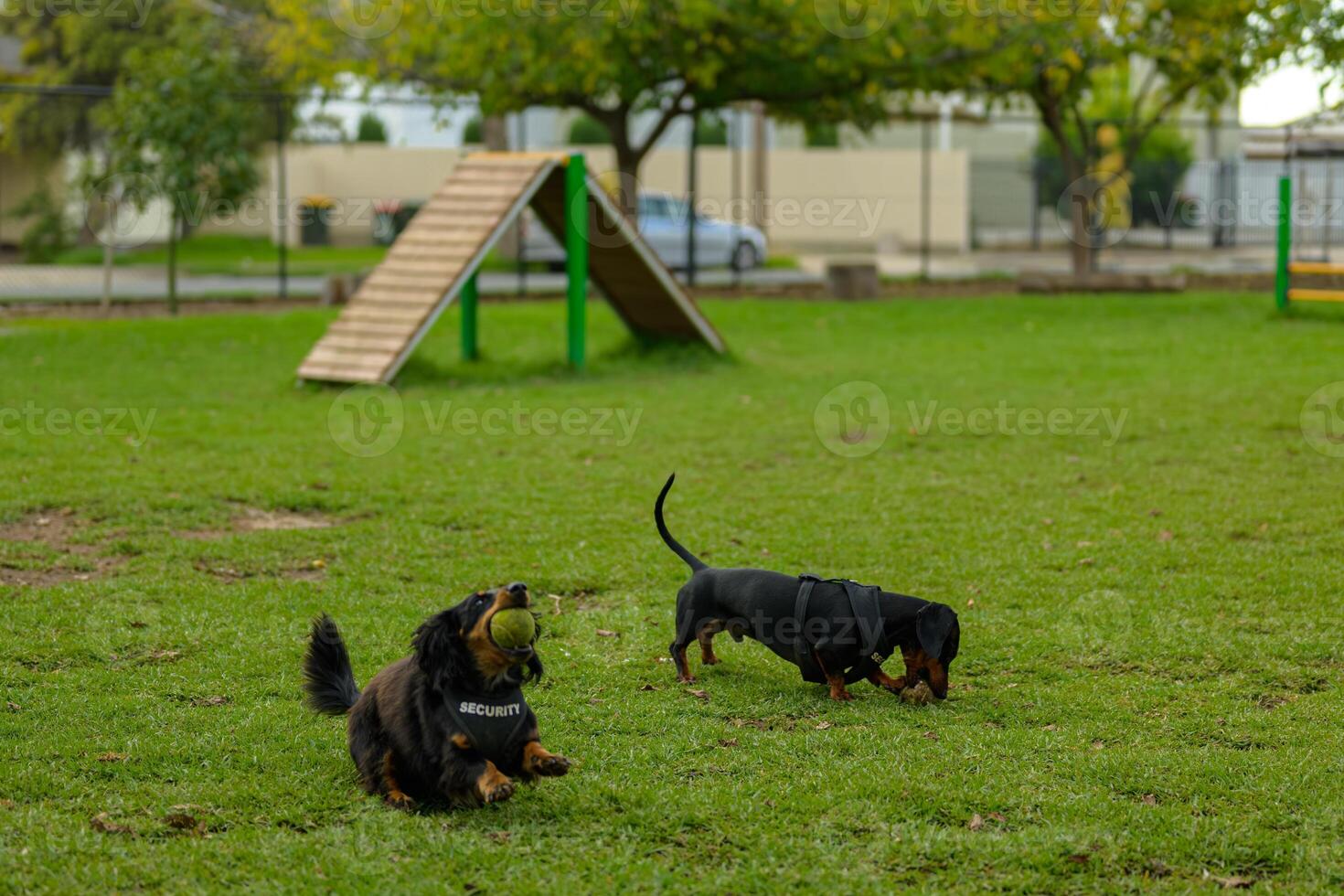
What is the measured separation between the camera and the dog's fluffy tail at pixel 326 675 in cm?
468

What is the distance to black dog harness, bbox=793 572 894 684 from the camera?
5.01 m

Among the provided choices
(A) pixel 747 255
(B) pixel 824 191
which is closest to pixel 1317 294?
(A) pixel 747 255

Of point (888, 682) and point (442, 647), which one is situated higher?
point (442, 647)

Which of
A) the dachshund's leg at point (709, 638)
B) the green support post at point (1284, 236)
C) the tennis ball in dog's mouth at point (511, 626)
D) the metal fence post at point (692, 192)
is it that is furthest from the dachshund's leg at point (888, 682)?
the metal fence post at point (692, 192)

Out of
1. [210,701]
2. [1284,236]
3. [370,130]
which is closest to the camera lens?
[210,701]

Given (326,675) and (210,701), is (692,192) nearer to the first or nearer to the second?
(210,701)

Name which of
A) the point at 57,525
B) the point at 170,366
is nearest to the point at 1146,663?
the point at 57,525

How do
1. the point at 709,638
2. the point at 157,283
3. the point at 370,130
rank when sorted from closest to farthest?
the point at 709,638 → the point at 157,283 → the point at 370,130

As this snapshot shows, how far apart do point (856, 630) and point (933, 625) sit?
0.27 meters

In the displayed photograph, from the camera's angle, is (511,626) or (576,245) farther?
(576,245)

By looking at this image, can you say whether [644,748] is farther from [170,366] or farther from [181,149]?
[181,149]

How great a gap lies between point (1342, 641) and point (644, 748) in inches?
124

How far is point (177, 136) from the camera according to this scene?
17.2 meters

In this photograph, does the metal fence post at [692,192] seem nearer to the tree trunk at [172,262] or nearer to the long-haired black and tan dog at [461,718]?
the tree trunk at [172,262]
